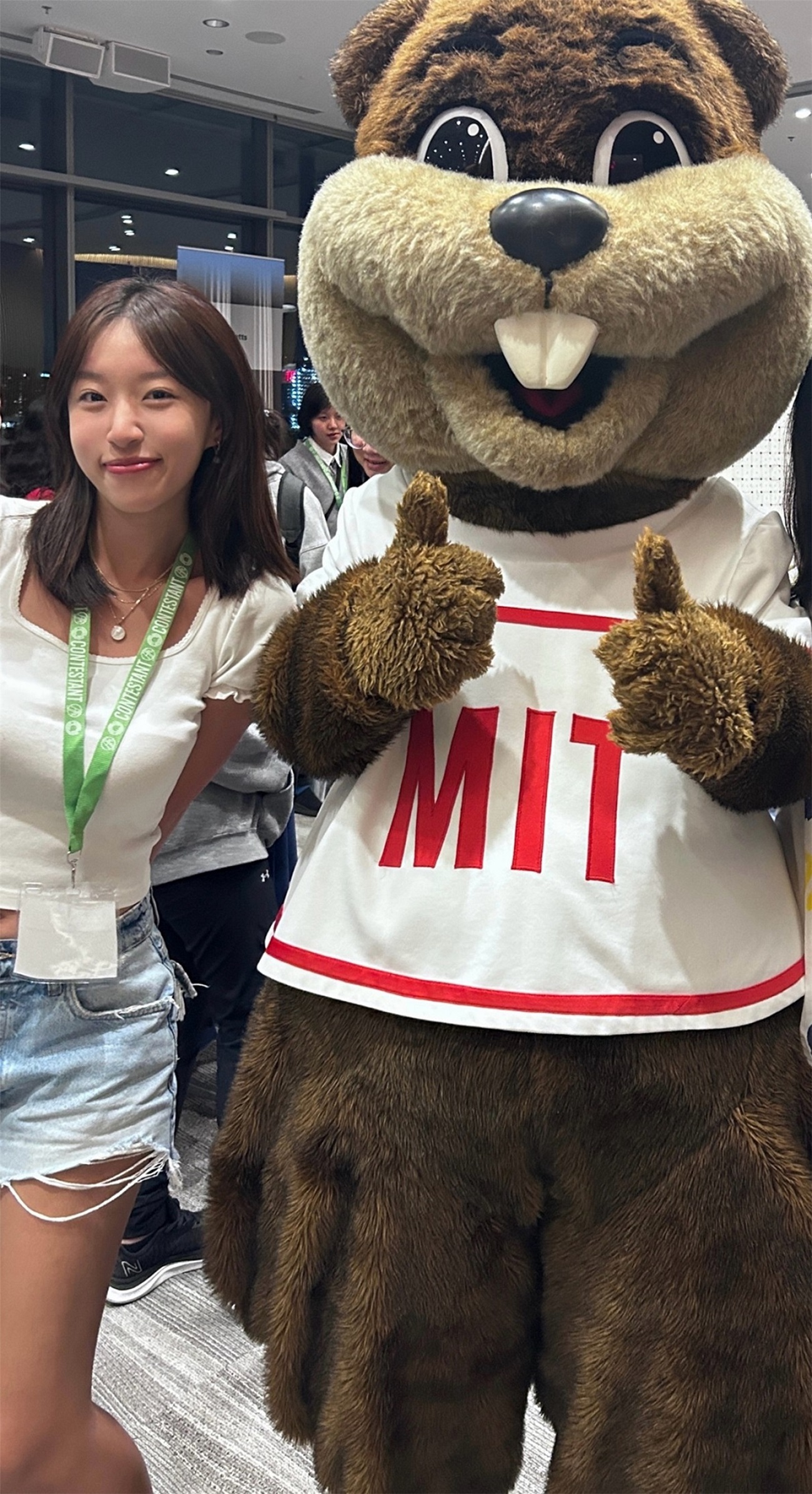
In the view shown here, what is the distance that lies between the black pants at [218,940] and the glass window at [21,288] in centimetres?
502

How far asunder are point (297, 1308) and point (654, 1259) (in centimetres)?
32

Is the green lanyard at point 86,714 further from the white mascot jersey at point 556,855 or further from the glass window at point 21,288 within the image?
the glass window at point 21,288

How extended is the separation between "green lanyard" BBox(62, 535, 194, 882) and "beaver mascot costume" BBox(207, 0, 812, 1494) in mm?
222

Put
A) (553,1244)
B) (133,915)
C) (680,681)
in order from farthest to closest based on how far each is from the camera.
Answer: (133,915) < (553,1244) < (680,681)

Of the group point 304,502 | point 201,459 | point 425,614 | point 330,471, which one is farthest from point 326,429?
point 425,614

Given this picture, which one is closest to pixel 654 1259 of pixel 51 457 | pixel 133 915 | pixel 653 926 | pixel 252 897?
pixel 653 926

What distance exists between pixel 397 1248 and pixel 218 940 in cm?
111

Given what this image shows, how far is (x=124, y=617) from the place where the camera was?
1.38m

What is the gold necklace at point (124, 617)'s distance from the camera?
1.36m

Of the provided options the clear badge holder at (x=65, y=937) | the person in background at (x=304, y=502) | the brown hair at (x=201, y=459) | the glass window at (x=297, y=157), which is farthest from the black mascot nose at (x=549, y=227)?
the glass window at (x=297, y=157)

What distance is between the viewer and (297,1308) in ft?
3.66

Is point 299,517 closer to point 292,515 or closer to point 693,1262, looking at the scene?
point 292,515

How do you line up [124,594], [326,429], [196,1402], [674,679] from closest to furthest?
[674,679] < [124,594] < [196,1402] < [326,429]

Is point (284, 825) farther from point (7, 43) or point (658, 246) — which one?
point (7, 43)
